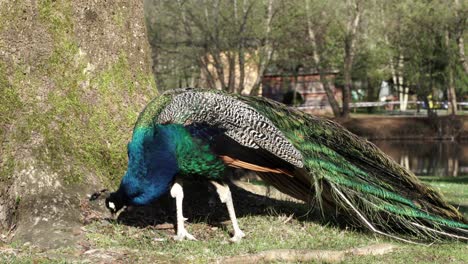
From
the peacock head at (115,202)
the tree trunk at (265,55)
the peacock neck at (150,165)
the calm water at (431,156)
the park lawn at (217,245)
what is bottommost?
the calm water at (431,156)

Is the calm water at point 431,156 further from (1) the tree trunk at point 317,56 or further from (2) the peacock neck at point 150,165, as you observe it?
(2) the peacock neck at point 150,165

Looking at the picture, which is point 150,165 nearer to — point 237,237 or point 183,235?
point 183,235

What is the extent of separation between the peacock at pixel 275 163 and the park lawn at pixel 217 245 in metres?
0.19

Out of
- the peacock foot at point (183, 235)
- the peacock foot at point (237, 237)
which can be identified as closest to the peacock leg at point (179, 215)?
the peacock foot at point (183, 235)

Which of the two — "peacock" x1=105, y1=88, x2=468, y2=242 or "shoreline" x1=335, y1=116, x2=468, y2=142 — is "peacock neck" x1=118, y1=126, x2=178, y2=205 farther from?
"shoreline" x1=335, y1=116, x2=468, y2=142

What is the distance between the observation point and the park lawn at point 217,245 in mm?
5512

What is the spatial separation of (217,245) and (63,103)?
234 cm

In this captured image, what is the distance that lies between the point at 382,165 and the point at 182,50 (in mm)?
30033

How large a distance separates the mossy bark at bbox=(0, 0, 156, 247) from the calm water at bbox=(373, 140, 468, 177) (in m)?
14.1

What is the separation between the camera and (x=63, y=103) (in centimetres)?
698

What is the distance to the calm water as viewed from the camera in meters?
21.4

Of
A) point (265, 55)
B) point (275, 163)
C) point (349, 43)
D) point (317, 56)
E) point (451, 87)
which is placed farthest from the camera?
point (451, 87)

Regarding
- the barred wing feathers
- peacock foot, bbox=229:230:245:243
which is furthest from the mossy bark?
peacock foot, bbox=229:230:245:243

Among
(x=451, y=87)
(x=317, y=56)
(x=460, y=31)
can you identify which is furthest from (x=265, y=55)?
(x=451, y=87)
